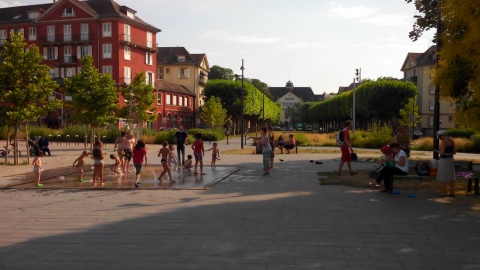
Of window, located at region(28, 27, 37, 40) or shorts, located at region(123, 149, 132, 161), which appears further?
window, located at region(28, 27, 37, 40)

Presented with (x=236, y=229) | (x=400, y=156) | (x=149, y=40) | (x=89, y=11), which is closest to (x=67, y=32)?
(x=89, y=11)

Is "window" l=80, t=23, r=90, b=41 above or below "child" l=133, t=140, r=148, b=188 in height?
above

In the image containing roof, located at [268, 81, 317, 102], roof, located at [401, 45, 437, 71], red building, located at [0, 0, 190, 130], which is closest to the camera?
red building, located at [0, 0, 190, 130]

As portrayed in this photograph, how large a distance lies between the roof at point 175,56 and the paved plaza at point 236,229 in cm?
7945

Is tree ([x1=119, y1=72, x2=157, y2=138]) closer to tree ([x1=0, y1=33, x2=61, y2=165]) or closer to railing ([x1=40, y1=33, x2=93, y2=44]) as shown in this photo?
railing ([x1=40, y1=33, x2=93, y2=44])

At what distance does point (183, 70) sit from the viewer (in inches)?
3538

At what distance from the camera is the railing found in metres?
60.8

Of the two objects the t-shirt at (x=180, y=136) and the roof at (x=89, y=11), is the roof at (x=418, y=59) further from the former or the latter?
the t-shirt at (x=180, y=136)

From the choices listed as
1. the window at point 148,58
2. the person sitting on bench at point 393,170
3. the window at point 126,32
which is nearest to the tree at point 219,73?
the window at point 148,58

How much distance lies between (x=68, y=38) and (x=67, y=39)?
22cm

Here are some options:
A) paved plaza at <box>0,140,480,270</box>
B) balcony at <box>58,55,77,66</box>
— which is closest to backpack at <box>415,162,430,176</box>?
paved plaza at <box>0,140,480,270</box>

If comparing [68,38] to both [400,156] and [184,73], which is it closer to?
[184,73]

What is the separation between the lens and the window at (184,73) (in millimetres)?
89625

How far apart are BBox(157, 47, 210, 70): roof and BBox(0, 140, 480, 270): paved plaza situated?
7945 cm
